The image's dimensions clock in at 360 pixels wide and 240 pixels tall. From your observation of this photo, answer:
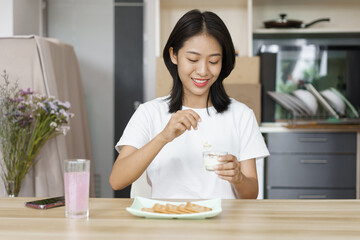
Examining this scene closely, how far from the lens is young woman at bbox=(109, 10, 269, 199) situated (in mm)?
1565

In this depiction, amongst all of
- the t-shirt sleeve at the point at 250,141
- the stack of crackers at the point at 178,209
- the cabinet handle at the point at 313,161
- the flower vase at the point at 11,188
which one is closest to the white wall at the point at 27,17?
the flower vase at the point at 11,188

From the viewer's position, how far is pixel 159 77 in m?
3.22

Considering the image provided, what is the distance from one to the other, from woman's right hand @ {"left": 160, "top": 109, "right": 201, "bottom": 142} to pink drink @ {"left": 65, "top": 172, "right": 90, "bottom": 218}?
34cm

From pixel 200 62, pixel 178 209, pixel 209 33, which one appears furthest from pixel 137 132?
pixel 178 209

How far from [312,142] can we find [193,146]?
1690 mm

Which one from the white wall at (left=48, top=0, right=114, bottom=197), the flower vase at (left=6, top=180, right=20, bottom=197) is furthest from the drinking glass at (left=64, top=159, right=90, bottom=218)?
the white wall at (left=48, top=0, right=114, bottom=197)

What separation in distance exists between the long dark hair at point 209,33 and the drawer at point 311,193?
5.18ft

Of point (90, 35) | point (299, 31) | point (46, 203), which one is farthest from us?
point (90, 35)

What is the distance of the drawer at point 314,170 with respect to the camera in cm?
311

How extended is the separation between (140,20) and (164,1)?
0.34m

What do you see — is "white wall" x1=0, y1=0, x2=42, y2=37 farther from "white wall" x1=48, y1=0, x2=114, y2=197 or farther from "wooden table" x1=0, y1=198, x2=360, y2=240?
"wooden table" x1=0, y1=198, x2=360, y2=240

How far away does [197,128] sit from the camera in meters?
1.66

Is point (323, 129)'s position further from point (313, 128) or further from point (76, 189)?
point (76, 189)

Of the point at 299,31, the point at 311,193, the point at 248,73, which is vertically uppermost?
the point at 299,31
